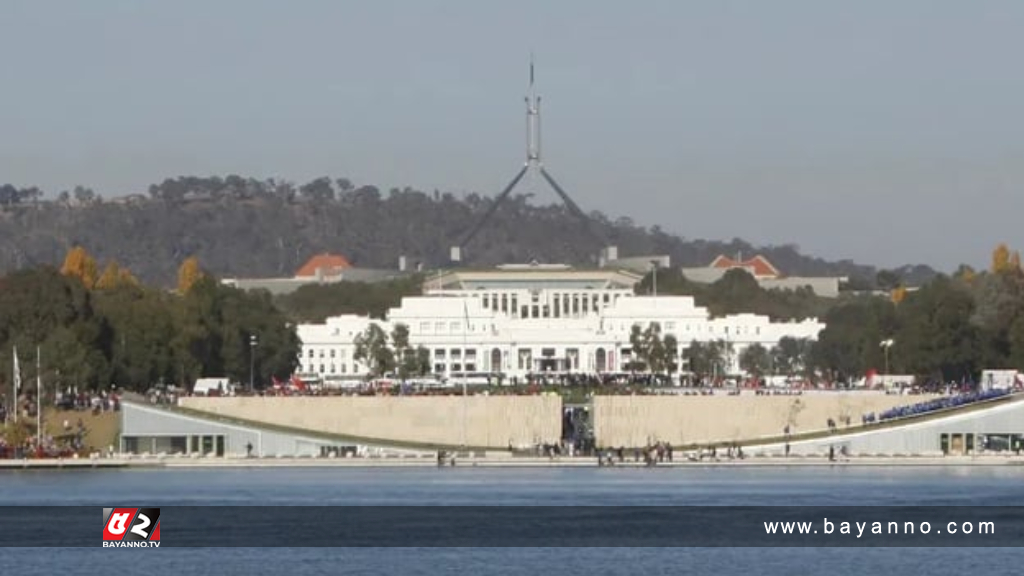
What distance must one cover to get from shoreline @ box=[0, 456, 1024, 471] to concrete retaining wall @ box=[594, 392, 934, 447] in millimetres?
6309

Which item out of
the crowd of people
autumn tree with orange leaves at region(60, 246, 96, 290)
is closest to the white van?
the crowd of people

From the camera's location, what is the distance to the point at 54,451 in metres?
96.0

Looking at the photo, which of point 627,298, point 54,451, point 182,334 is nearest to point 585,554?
point 54,451

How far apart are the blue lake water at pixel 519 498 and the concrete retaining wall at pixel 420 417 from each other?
28.4ft

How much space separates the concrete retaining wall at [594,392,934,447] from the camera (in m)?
103

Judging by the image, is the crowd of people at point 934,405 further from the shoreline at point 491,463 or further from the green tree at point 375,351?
the green tree at point 375,351

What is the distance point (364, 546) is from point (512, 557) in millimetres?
3880

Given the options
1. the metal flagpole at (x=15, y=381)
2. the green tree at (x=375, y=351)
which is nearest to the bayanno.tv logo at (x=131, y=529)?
the metal flagpole at (x=15, y=381)

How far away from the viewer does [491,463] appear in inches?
3748

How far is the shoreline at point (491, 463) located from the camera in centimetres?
9325

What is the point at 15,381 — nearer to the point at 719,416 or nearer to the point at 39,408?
the point at 39,408

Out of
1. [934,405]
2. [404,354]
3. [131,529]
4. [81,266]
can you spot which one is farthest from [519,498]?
[81,266]

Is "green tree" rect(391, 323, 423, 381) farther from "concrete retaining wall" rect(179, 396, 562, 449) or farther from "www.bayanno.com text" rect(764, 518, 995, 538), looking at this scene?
"www.bayanno.com text" rect(764, 518, 995, 538)

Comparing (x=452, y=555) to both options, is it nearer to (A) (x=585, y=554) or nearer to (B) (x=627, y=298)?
(A) (x=585, y=554)
